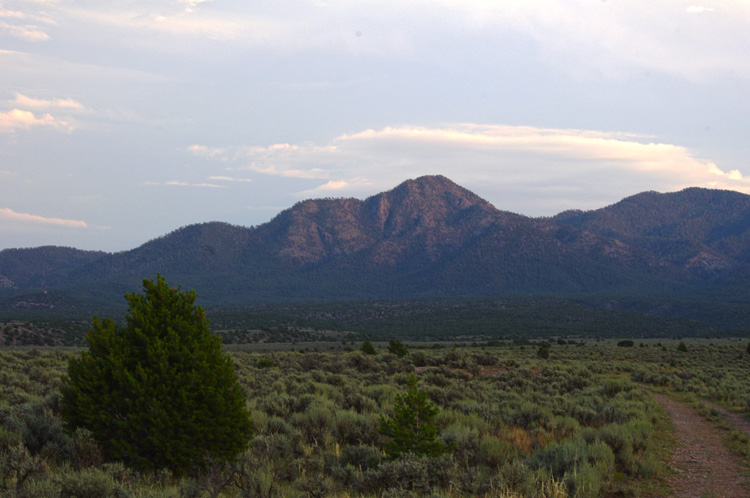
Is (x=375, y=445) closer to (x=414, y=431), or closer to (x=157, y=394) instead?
(x=414, y=431)

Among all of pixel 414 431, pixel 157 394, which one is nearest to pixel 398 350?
pixel 414 431

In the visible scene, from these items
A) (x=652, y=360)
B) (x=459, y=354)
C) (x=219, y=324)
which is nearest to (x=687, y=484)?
(x=459, y=354)

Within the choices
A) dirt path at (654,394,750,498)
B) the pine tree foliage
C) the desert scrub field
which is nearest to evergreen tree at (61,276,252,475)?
the desert scrub field

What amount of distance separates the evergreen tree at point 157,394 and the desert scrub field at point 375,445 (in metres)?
0.39

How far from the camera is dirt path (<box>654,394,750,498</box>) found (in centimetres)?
928

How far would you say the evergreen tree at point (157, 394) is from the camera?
8.84 m

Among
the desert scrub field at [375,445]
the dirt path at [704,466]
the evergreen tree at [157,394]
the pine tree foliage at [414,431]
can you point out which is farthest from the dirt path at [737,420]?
the evergreen tree at [157,394]

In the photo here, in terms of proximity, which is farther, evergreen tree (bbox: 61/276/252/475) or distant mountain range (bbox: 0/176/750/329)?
distant mountain range (bbox: 0/176/750/329)

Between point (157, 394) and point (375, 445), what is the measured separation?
447 centimetres

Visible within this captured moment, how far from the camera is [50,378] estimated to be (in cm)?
1719

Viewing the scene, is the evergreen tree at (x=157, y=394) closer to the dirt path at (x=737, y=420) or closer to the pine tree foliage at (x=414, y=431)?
the pine tree foliage at (x=414, y=431)

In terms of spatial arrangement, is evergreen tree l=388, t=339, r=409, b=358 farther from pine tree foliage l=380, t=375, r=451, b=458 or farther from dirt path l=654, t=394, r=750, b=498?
pine tree foliage l=380, t=375, r=451, b=458

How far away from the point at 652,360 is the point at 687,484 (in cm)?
3088

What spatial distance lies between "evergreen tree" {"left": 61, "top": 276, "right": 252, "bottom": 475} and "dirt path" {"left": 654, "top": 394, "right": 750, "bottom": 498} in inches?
291
